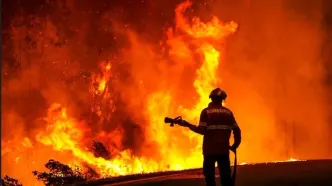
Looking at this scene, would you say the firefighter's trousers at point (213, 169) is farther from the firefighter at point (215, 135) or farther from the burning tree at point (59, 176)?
the burning tree at point (59, 176)

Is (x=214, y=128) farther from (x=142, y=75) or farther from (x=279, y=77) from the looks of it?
(x=279, y=77)

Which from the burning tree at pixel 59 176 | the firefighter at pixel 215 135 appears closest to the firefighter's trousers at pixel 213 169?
the firefighter at pixel 215 135

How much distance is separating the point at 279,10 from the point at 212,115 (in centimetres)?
1148

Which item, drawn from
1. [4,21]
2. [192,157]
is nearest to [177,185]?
[192,157]

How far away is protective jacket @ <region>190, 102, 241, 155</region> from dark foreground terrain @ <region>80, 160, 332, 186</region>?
1.42 metres

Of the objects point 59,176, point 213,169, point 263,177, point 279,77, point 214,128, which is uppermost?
point 279,77

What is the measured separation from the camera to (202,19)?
55.8 feet

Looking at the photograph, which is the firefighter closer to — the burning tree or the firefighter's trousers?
the firefighter's trousers

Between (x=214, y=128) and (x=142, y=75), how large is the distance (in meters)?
10.4

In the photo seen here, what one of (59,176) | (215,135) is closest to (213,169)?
(215,135)

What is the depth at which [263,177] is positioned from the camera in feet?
28.9

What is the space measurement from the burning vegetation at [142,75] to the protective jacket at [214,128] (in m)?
9.25

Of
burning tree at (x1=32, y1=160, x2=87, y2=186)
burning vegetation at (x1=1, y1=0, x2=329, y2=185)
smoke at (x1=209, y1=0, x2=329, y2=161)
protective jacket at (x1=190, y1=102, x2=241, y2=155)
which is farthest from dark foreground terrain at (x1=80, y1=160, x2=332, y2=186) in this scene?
smoke at (x1=209, y1=0, x2=329, y2=161)

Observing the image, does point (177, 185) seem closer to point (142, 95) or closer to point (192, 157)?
point (192, 157)
